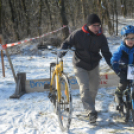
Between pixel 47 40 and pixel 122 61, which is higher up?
pixel 122 61

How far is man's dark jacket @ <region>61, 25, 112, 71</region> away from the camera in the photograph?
3.46 meters

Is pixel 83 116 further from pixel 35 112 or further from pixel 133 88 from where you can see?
pixel 133 88

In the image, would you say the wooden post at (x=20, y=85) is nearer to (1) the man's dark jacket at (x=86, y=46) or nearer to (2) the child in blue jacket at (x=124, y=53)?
(1) the man's dark jacket at (x=86, y=46)

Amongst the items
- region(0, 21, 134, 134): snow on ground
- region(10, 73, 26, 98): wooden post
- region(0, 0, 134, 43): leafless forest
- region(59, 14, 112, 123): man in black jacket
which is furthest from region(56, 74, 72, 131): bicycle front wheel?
region(0, 0, 134, 43): leafless forest

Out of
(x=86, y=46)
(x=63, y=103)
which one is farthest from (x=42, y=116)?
(x=86, y=46)

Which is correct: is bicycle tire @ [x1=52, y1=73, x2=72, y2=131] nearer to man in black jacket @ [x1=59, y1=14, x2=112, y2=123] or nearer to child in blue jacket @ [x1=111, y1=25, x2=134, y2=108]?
man in black jacket @ [x1=59, y1=14, x2=112, y2=123]

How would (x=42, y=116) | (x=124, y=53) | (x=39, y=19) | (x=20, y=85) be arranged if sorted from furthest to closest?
1. (x=39, y=19)
2. (x=20, y=85)
3. (x=42, y=116)
4. (x=124, y=53)

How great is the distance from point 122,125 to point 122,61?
110 centimetres

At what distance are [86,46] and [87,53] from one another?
120 millimetres

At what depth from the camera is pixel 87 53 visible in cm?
349

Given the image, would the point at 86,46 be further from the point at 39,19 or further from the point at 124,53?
the point at 39,19

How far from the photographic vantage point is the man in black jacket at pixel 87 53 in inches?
136

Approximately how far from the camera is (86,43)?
3457mm

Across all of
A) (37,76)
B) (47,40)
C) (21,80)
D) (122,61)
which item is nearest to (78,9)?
(47,40)
